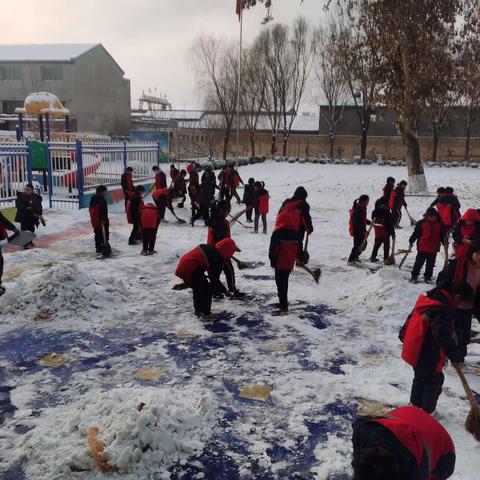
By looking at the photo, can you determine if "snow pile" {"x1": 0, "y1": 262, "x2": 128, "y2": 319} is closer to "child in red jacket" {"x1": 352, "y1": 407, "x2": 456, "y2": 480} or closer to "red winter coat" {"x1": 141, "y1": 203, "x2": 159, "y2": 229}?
"red winter coat" {"x1": 141, "y1": 203, "x2": 159, "y2": 229}

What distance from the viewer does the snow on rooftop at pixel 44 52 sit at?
150 ft

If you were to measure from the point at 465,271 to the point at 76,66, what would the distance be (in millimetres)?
47137

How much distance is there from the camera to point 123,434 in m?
3.60

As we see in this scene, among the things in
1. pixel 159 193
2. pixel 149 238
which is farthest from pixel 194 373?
pixel 159 193

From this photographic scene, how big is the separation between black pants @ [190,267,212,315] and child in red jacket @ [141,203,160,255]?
3453 mm

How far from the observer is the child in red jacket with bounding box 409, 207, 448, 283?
7.66m

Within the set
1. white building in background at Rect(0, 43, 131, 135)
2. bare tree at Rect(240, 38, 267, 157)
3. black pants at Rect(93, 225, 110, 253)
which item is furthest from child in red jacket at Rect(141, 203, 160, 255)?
white building in background at Rect(0, 43, 131, 135)

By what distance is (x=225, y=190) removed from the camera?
15.7 m

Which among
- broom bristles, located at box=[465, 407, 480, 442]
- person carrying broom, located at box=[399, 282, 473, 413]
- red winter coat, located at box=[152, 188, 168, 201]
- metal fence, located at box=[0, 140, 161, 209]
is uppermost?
metal fence, located at box=[0, 140, 161, 209]

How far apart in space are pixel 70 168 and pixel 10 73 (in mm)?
37520

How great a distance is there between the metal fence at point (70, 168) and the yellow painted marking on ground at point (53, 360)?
26.6ft

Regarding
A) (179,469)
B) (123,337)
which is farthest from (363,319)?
(179,469)

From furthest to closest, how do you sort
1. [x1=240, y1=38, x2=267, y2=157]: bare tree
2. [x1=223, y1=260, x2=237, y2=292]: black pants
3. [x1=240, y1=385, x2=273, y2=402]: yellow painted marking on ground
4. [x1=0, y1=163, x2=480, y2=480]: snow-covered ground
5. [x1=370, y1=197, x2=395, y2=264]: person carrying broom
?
1. [x1=240, y1=38, x2=267, y2=157]: bare tree
2. [x1=370, y1=197, x2=395, y2=264]: person carrying broom
3. [x1=223, y1=260, x2=237, y2=292]: black pants
4. [x1=240, y1=385, x2=273, y2=402]: yellow painted marking on ground
5. [x1=0, y1=163, x2=480, y2=480]: snow-covered ground

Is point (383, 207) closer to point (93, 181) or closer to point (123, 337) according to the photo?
point (123, 337)
